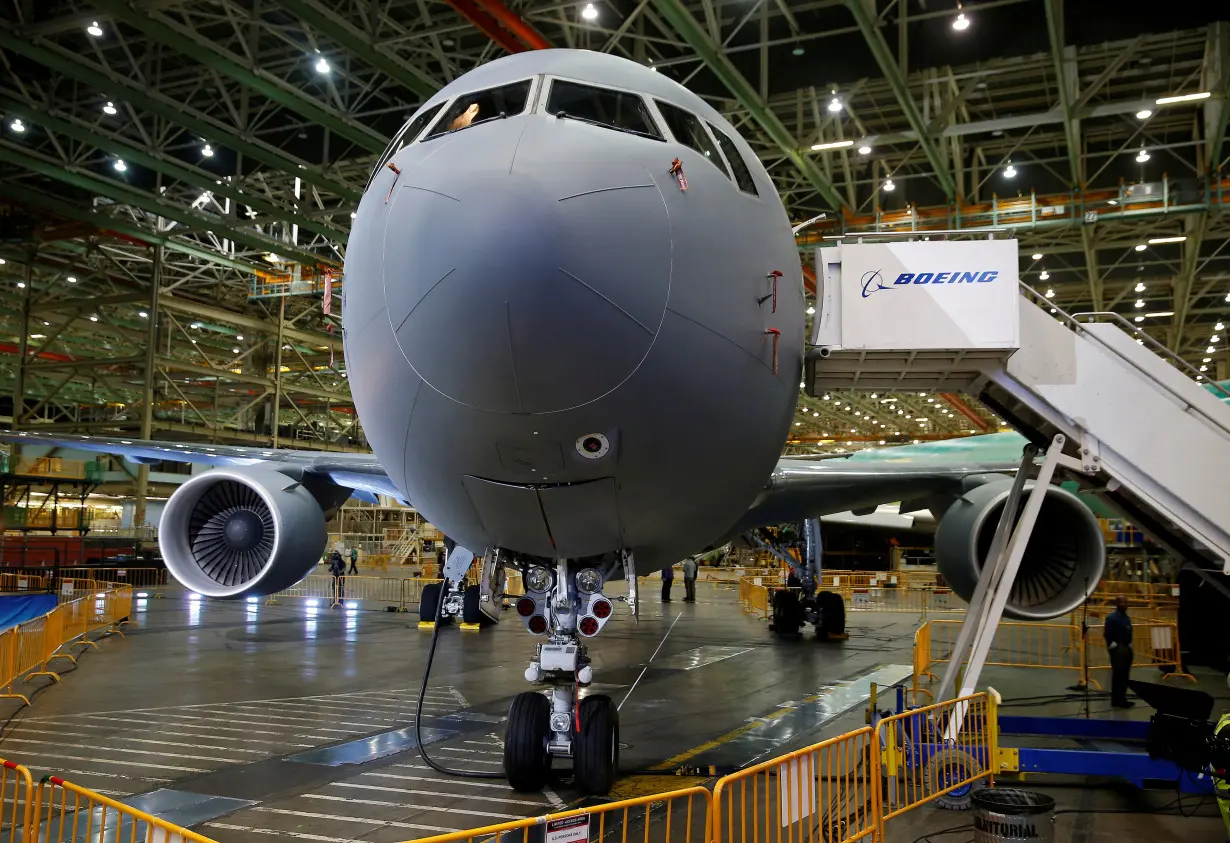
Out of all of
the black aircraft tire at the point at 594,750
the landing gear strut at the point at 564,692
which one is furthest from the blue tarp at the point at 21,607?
the black aircraft tire at the point at 594,750

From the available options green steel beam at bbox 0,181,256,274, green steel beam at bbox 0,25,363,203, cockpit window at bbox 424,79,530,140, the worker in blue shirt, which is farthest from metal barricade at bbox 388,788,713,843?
green steel beam at bbox 0,181,256,274

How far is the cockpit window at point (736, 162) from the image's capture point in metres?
5.30

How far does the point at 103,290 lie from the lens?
37250 mm

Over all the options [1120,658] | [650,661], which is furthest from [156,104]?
[1120,658]

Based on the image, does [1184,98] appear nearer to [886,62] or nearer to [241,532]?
[886,62]

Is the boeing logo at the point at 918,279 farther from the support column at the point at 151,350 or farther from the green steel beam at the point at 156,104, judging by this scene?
the support column at the point at 151,350

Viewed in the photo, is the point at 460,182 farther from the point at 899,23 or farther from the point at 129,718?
the point at 899,23

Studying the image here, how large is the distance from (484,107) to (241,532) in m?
5.75

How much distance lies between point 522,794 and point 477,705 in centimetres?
425

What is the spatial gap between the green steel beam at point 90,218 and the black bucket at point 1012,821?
27655mm

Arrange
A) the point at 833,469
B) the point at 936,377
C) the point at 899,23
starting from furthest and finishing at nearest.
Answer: the point at 899,23
the point at 833,469
the point at 936,377

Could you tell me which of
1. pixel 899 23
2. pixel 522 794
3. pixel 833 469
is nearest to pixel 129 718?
pixel 522 794

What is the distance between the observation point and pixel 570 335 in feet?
12.7

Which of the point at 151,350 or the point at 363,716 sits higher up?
the point at 151,350
